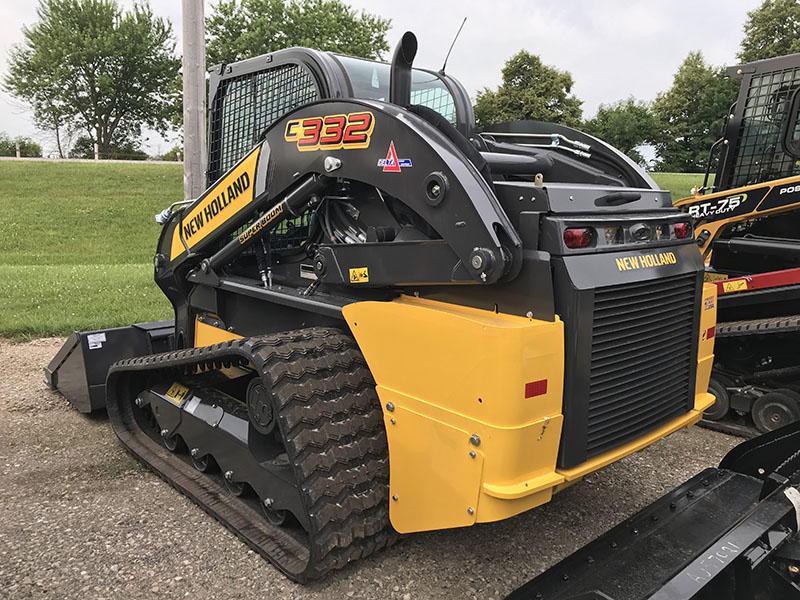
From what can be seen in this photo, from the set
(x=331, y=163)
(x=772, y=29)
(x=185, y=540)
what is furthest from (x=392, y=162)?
(x=772, y=29)

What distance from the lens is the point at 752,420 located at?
4.79 meters

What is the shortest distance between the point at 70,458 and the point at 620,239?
3.37m

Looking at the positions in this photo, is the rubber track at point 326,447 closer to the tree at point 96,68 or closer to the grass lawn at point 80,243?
the grass lawn at point 80,243

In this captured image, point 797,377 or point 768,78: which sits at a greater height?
point 768,78

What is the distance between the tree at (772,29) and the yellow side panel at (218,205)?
149 feet

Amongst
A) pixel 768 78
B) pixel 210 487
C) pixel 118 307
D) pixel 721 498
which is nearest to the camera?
pixel 721 498

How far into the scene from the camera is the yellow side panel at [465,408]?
2.20 meters

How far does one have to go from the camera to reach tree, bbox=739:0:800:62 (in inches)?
1599

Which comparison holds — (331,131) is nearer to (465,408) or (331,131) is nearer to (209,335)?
(465,408)

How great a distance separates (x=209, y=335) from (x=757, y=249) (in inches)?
153

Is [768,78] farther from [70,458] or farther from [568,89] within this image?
[568,89]

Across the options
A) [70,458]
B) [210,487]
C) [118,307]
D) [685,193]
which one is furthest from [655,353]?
[685,193]

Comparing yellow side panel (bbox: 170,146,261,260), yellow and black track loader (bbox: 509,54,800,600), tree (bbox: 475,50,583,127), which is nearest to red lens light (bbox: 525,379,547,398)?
yellow and black track loader (bbox: 509,54,800,600)

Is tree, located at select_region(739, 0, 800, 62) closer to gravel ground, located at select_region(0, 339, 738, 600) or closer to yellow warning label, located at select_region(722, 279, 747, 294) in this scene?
yellow warning label, located at select_region(722, 279, 747, 294)
